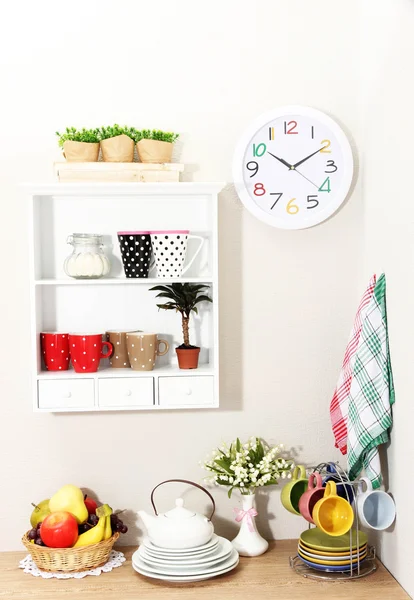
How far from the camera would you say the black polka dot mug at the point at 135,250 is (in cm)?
207

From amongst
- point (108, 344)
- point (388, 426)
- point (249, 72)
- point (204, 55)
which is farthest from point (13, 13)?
point (388, 426)

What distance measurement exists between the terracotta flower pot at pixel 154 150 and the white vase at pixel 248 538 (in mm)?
941

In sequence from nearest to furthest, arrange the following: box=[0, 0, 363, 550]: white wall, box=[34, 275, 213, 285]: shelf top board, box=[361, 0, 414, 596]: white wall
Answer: box=[361, 0, 414, 596]: white wall → box=[34, 275, 213, 285]: shelf top board → box=[0, 0, 363, 550]: white wall

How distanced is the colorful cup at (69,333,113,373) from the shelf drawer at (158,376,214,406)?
181 millimetres

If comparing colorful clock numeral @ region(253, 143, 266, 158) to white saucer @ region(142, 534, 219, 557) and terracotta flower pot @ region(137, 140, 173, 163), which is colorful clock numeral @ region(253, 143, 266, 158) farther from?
white saucer @ region(142, 534, 219, 557)

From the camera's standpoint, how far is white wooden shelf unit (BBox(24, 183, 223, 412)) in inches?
81.2

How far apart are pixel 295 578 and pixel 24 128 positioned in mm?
1388

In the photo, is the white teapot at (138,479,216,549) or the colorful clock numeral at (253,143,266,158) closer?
the white teapot at (138,479,216,549)

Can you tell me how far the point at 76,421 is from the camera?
220 cm

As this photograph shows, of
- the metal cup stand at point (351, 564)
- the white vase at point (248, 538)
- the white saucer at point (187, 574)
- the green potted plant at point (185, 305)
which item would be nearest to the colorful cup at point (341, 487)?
the metal cup stand at point (351, 564)

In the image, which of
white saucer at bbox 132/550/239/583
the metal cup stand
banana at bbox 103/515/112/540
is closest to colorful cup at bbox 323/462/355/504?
the metal cup stand

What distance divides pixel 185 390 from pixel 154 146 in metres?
0.65

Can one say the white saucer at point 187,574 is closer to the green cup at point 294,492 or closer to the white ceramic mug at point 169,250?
the green cup at point 294,492

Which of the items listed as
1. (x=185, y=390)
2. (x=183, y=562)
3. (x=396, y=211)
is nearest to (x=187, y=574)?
(x=183, y=562)
